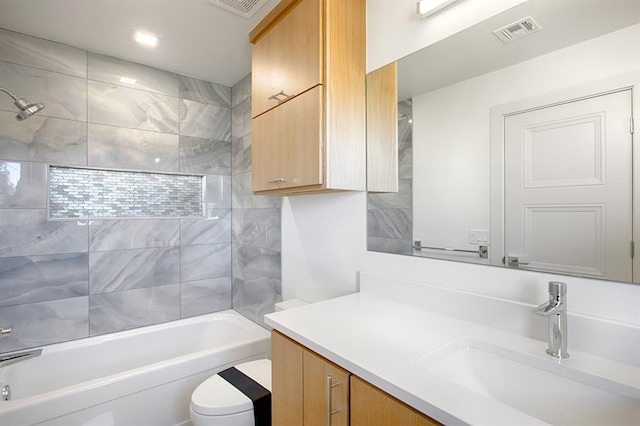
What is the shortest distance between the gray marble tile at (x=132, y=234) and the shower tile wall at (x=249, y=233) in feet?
1.83

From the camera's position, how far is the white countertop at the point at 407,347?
2.06 feet

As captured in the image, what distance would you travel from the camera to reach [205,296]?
9.14 ft

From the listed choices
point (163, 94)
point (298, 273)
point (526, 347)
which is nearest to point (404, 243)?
point (526, 347)

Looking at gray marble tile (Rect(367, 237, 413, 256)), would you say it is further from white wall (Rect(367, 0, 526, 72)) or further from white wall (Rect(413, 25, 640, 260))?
white wall (Rect(367, 0, 526, 72))

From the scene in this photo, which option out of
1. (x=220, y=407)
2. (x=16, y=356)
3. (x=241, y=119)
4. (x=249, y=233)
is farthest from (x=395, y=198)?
(x=16, y=356)

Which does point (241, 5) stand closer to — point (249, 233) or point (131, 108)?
point (131, 108)

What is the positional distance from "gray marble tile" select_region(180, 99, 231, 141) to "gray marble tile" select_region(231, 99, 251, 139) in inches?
2.7

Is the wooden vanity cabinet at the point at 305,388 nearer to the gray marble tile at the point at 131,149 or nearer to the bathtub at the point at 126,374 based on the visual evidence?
the bathtub at the point at 126,374

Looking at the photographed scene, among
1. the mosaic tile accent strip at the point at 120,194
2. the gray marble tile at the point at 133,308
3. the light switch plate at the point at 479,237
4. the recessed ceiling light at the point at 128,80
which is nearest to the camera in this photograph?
the light switch plate at the point at 479,237

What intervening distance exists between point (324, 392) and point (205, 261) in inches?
84.8

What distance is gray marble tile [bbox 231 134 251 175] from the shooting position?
2.67 metres

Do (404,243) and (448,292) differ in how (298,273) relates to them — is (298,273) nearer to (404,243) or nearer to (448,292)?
(404,243)

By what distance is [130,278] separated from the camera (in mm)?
2424

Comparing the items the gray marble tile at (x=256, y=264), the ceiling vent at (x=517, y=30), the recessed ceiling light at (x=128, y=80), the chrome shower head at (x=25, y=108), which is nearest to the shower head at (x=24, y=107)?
the chrome shower head at (x=25, y=108)
